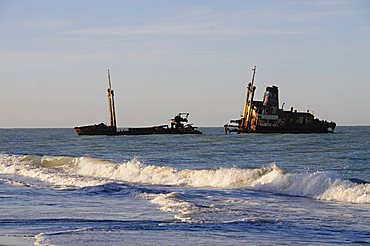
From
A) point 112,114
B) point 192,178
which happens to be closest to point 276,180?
point 192,178

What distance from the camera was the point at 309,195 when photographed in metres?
22.8

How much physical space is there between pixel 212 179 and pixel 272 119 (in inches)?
2210

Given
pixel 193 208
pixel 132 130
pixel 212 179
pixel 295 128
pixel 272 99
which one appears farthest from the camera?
pixel 132 130

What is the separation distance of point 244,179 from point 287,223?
12227 mm

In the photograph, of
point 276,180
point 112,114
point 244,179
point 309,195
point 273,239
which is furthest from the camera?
point 112,114

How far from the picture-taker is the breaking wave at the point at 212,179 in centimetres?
2172

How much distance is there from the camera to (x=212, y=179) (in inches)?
1097

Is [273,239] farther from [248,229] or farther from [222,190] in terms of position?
[222,190]

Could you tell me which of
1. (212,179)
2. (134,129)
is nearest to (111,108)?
(134,129)

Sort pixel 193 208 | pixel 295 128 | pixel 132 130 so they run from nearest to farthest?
pixel 193 208, pixel 295 128, pixel 132 130

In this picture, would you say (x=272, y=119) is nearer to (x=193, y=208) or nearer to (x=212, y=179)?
(x=212, y=179)

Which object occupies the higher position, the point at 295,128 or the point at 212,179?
the point at 295,128

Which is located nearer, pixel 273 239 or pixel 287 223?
pixel 273 239

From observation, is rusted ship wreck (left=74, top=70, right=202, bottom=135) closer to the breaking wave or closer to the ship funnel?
the ship funnel
